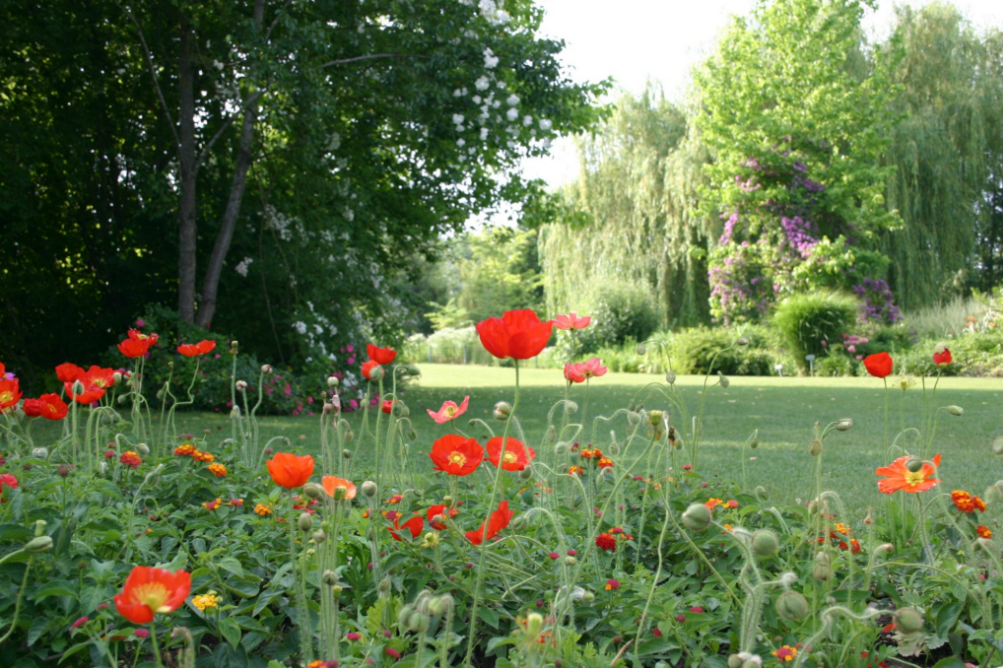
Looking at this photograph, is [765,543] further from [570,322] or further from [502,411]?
[570,322]

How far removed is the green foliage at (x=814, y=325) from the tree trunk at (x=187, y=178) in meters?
9.23

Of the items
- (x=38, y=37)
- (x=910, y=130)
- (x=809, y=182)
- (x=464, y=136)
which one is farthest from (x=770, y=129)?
(x=38, y=37)

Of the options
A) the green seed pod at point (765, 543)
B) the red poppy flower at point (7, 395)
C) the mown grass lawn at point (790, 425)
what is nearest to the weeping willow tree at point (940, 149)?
the mown grass lawn at point (790, 425)

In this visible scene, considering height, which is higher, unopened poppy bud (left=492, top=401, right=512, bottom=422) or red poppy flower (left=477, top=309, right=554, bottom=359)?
red poppy flower (left=477, top=309, right=554, bottom=359)

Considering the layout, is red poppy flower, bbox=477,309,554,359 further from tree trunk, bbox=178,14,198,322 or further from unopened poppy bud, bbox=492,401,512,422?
tree trunk, bbox=178,14,198,322

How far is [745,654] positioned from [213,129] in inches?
301

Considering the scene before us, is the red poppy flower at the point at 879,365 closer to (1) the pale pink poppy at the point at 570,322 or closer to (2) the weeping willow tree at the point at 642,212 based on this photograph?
(1) the pale pink poppy at the point at 570,322

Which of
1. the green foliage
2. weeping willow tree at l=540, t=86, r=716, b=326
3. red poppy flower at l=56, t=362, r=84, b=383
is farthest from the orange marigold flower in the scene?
weeping willow tree at l=540, t=86, r=716, b=326

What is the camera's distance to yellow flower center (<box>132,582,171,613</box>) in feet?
2.66

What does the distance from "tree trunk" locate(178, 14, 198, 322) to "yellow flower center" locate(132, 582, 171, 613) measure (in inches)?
244

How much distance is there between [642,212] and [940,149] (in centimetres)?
564

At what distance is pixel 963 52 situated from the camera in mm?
14367

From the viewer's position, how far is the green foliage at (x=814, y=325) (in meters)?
11.8

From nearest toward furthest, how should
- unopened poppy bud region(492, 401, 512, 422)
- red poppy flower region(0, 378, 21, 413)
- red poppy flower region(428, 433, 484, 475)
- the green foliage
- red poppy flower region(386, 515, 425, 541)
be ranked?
1. red poppy flower region(428, 433, 484, 475)
2. unopened poppy bud region(492, 401, 512, 422)
3. red poppy flower region(386, 515, 425, 541)
4. red poppy flower region(0, 378, 21, 413)
5. the green foliage
